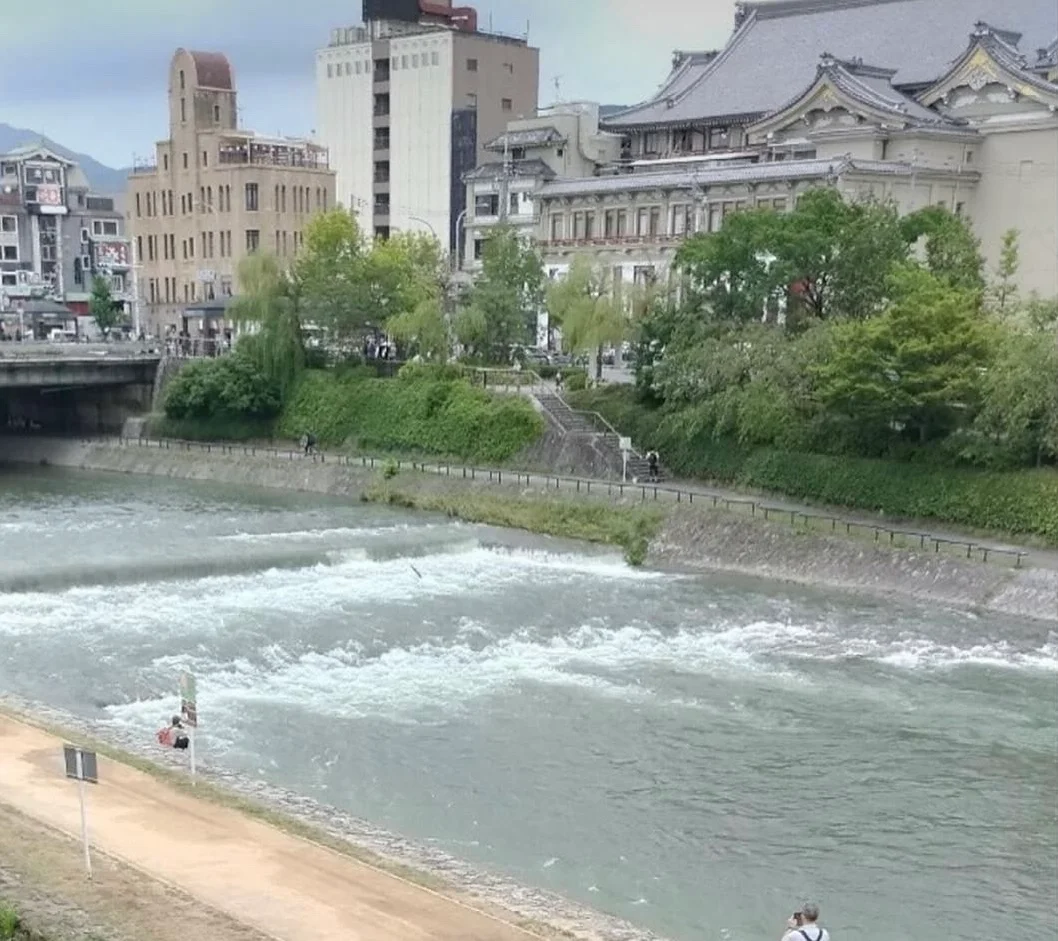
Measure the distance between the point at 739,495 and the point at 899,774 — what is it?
23799 millimetres

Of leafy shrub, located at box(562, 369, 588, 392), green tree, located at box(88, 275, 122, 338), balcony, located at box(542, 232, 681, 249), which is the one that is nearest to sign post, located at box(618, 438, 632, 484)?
leafy shrub, located at box(562, 369, 588, 392)

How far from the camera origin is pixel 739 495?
46531mm

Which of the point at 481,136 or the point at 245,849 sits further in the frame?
the point at 481,136

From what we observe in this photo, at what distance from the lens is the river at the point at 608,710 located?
1905 cm

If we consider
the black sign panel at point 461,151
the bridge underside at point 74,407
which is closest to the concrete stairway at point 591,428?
the bridge underside at point 74,407

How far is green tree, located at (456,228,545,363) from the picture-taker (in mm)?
61156

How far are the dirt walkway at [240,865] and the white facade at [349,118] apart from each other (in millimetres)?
84047

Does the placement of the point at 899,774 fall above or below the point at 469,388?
below

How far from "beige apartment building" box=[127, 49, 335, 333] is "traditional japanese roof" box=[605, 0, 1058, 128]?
83.4 feet

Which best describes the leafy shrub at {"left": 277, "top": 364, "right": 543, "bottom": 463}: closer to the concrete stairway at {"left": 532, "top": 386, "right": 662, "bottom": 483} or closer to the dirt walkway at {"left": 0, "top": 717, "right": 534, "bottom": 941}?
the concrete stairway at {"left": 532, "top": 386, "right": 662, "bottom": 483}

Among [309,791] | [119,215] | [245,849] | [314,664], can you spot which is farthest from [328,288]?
[119,215]

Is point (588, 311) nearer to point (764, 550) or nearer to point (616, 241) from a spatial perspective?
point (616, 241)

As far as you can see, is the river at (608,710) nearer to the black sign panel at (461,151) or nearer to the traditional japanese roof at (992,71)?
the traditional japanese roof at (992,71)

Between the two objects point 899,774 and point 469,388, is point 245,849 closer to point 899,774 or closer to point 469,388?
point 899,774
